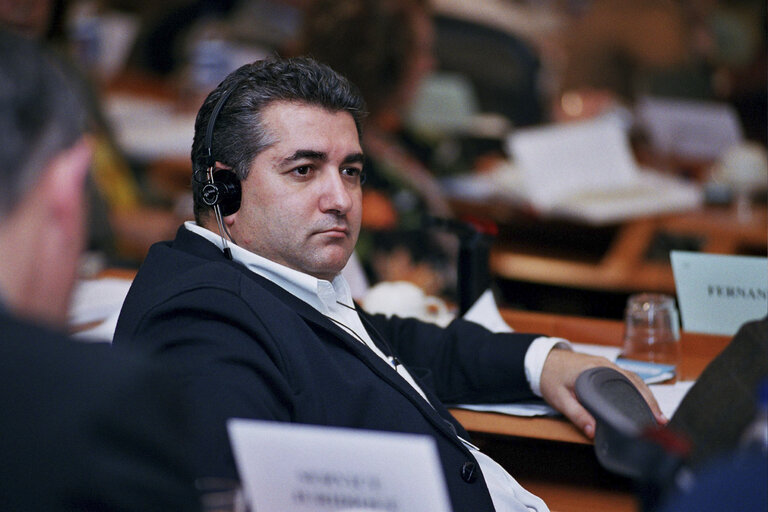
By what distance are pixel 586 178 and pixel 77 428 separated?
101 inches

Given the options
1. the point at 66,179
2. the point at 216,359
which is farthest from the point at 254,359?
the point at 66,179

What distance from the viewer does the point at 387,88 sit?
9.57 feet

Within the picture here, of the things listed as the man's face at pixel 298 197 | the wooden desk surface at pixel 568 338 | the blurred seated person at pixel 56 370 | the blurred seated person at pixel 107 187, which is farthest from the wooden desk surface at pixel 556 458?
the blurred seated person at pixel 107 187

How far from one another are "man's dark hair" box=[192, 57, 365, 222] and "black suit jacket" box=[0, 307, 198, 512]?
0.71 m

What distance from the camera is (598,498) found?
157 cm

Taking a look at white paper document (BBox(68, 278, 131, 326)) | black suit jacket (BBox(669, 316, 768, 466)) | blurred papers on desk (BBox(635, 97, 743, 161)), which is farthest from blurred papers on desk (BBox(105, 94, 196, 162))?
black suit jacket (BBox(669, 316, 768, 466))

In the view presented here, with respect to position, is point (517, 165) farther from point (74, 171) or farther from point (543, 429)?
point (74, 171)

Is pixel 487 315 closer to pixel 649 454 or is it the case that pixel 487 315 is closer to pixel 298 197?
pixel 298 197

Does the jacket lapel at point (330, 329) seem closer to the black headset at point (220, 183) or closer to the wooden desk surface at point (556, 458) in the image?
the black headset at point (220, 183)

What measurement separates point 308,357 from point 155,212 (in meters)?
2.29

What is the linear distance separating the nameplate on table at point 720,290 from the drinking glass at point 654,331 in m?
0.04

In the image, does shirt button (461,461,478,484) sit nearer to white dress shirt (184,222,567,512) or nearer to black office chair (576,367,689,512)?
white dress shirt (184,222,567,512)

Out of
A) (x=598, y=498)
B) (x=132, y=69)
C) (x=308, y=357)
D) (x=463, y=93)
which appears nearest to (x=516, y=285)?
(x=463, y=93)

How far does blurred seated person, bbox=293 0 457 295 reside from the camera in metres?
2.70
